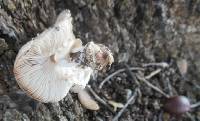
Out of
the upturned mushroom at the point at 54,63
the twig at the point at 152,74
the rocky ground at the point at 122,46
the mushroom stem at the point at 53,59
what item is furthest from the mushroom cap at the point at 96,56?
the twig at the point at 152,74

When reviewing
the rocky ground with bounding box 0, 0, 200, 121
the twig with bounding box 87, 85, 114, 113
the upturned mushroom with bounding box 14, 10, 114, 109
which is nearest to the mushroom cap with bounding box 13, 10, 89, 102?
the upturned mushroom with bounding box 14, 10, 114, 109

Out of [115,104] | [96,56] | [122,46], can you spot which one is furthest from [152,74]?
[96,56]

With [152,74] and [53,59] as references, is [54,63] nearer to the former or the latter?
[53,59]

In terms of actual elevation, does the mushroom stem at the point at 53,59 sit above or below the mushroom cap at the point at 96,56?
above

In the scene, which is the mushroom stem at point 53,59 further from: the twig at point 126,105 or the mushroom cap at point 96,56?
the twig at point 126,105

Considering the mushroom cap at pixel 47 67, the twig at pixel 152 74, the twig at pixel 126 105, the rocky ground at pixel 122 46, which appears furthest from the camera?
the twig at pixel 152 74
